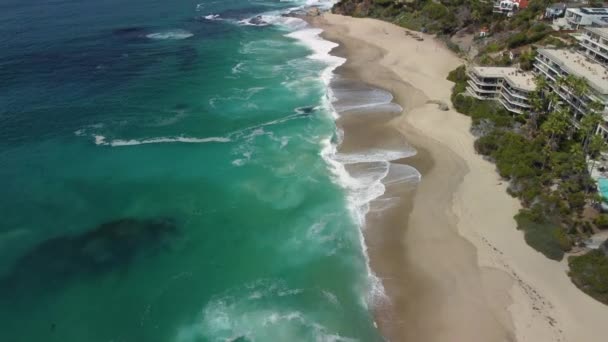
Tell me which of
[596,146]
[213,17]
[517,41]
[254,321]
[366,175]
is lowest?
[254,321]

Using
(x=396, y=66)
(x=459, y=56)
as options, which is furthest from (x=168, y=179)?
(x=459, y=56)

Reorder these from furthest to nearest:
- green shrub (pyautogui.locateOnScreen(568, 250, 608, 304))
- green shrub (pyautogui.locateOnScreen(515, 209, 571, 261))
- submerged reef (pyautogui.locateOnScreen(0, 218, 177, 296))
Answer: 1. green shrub (pyautogui.locateOnScreen(515, 209, 571, 261))
2. submerged reef (pyautogui.locateOnScreen(0, 218, 177, 296))
3. green shrub (pyautogui.locateOnScreen(568, 250, 608, 304))

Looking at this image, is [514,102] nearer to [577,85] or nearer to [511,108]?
[511,108]

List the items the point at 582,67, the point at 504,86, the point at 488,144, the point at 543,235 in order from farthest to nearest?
the point at 504,86 < the point at 582,67 < the point at 488,144 < the point at 543,235

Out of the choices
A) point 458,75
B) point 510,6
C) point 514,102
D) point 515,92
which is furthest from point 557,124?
point 510,6

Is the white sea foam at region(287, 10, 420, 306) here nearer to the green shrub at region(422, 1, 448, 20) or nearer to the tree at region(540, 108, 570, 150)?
Answer: the tree at region(540, 108, 570, 150)

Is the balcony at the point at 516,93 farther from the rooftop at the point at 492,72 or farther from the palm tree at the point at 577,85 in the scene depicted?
the palm tree at the point at 577,85

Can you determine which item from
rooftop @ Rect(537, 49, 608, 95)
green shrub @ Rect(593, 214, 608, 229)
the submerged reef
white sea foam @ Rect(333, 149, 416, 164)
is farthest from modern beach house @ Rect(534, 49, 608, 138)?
the submerged reef
